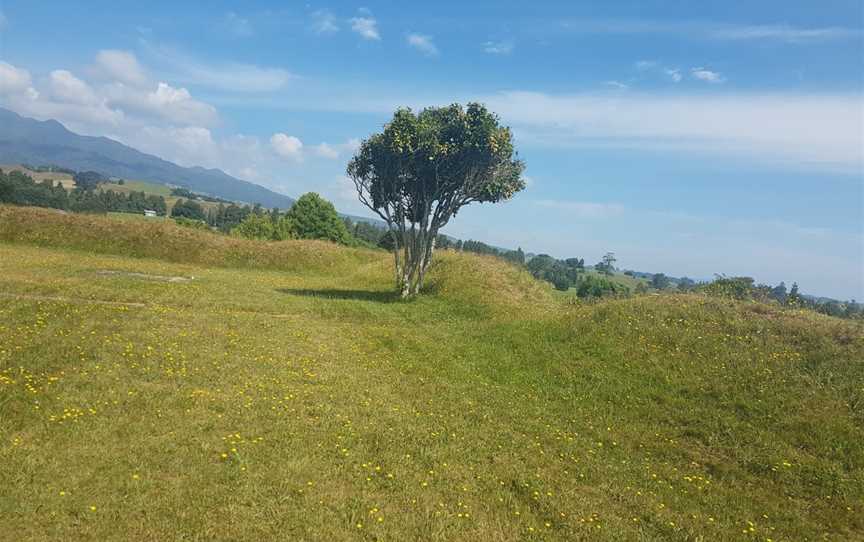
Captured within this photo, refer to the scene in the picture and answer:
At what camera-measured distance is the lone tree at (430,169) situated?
2373 cm

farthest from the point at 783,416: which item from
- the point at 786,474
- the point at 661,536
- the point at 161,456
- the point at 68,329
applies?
the point at 68,329

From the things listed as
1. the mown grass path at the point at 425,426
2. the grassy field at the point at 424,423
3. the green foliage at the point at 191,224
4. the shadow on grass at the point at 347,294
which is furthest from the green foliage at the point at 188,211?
the mown grass path at the point at 425,426

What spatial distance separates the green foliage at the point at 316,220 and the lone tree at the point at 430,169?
2065 inches

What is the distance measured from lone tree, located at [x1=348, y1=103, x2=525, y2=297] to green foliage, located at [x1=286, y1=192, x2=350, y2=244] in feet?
172

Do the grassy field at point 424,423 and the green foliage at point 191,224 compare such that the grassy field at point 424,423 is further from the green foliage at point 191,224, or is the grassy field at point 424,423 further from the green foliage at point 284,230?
the green foliage at point 284,230

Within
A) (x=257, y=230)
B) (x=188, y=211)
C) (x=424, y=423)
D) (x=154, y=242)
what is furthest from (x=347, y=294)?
(x=188, y=211)

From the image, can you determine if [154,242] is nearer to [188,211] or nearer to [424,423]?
[424,423]

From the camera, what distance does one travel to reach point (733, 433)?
10812 millimetres

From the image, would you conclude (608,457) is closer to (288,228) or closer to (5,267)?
(5,267)

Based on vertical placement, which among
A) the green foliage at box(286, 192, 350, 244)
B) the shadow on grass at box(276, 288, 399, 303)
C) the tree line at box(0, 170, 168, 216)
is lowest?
the tree line at box(0, 170, 168, 216)

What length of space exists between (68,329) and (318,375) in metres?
6.99

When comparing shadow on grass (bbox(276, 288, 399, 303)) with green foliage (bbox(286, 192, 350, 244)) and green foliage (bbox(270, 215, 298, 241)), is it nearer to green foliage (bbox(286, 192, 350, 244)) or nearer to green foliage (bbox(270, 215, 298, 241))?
green foliage (bbox(270, 215, 298, 241))

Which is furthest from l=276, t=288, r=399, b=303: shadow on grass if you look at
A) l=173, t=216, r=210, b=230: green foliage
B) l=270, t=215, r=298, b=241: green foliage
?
l=270, t=215, r=298, b=241: green foliage

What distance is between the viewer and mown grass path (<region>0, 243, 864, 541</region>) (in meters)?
7.12
